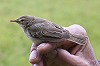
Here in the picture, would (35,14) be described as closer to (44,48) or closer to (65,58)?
(65,58)

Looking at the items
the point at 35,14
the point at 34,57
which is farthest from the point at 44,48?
the point at 35,14

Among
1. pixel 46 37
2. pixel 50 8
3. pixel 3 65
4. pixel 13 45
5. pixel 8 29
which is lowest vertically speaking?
pixel 46 37

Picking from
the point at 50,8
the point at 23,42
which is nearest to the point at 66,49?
the point at 23,42

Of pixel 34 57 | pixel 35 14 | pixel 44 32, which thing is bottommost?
pixel 34 57

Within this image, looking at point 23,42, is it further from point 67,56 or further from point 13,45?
point 67,56

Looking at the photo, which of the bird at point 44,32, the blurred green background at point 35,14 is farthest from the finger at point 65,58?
the blurred green background at point 35,14
